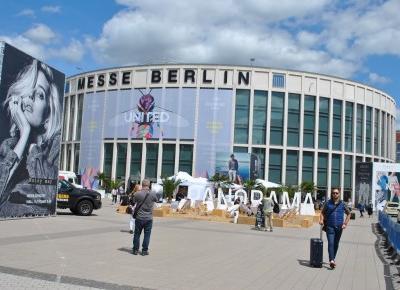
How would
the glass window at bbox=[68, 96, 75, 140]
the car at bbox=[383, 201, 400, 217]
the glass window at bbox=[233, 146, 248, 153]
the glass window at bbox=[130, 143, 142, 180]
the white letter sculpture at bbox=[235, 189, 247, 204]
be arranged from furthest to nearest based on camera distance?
the glass window at bbox=[68, 96, 75, 140] < the glass window at bbox=[130, 143, 142, 180] < the glass window at bbox=[233, 146, 248, 153] < the car at bbox=[383, 201, 400, 217] < the white letter sculpture at bbox=[235, 189, 247, 204]

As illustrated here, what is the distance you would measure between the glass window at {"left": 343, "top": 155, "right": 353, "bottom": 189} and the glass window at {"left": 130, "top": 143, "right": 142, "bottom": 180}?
28.6 m

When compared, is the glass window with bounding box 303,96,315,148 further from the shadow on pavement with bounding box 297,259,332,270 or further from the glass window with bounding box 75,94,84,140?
the shadow on pavement with bounding box 297,259,332,270

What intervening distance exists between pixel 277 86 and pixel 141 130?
19.2m

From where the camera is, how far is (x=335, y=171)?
71.4 metres

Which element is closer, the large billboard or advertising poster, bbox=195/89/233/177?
the large billboard

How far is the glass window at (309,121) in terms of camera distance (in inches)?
2739

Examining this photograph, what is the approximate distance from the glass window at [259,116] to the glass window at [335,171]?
11102 millimetres

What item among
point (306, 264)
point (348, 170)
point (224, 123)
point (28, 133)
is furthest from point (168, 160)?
point (306, 264)

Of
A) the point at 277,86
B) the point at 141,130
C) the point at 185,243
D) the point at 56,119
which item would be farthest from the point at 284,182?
the point at 185,243

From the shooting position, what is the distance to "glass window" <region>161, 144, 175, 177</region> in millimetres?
68625

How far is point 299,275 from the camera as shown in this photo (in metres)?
9.97

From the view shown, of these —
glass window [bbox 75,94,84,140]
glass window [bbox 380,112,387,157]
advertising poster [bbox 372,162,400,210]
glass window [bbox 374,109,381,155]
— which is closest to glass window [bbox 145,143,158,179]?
glass window [bbox 75,94,84,140]

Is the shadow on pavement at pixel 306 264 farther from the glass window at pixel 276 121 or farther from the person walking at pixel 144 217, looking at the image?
the glass window at pixel 276 121

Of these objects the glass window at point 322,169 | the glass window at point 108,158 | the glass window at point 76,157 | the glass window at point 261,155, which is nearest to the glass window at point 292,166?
the glass window at point 261,155
